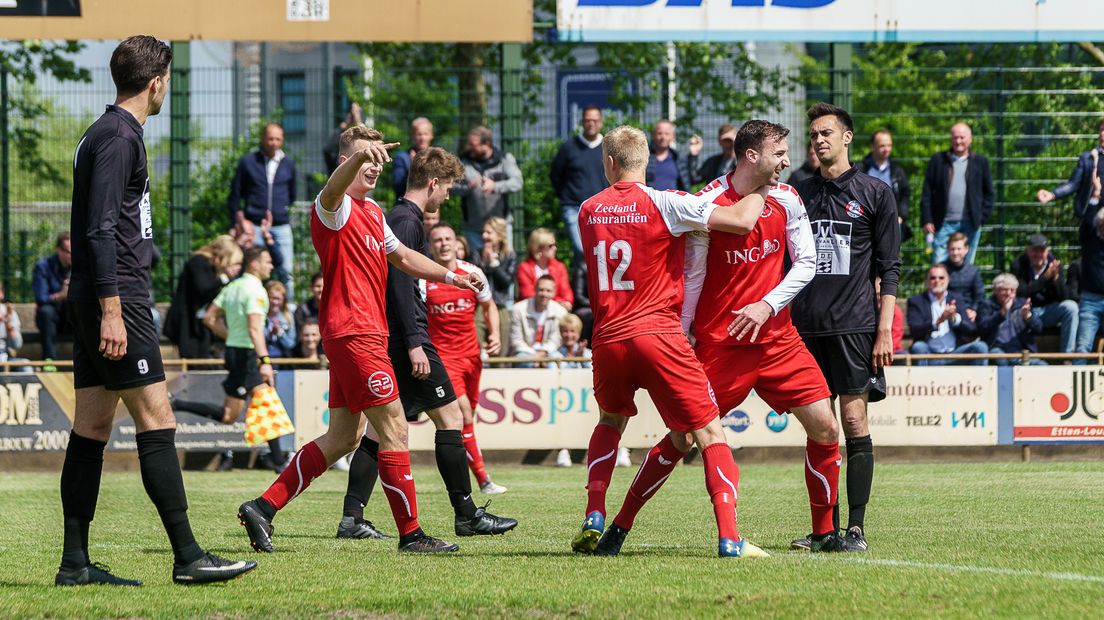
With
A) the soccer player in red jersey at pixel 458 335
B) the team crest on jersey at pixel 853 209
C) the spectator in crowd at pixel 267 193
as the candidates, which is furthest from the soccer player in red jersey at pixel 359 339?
the spectator in crowd at pixel 267 193

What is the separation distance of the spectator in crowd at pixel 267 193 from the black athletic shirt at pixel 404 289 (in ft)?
27.2

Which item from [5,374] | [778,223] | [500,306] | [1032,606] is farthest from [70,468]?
[500,306]

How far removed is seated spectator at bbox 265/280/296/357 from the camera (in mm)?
15812

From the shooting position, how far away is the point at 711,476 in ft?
22.5

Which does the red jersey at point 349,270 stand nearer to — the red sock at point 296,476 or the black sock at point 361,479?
the red sock at point 296,476

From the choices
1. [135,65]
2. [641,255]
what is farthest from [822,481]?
[135,65]

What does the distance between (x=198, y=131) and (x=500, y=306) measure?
5318mm

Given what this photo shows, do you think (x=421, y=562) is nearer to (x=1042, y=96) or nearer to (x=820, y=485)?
(x=820, y=485)

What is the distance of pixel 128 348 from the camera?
6.12 m

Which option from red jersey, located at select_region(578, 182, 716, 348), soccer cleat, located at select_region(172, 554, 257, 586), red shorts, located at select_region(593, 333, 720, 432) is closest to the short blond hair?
red jersey, located at select_region(578, 182, 716, 348)

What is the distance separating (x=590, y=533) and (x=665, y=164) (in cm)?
984

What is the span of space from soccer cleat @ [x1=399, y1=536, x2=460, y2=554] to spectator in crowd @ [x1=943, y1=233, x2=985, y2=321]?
990 cm

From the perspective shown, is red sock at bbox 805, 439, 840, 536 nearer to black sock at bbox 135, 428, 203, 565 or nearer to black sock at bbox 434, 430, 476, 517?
black sock at bbox 434, 430, 476, 517

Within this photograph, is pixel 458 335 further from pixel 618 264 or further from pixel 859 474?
pixel 618 264
